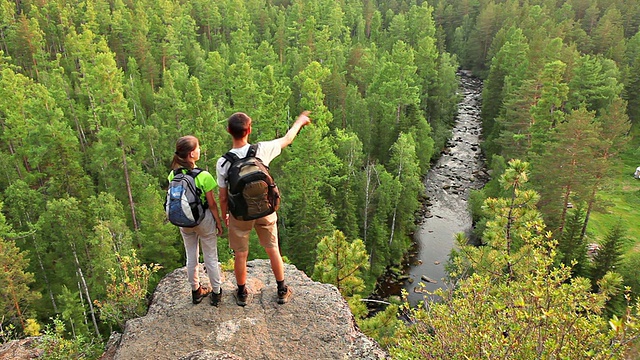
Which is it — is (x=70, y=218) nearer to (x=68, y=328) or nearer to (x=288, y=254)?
Result: (x=68, y=328)

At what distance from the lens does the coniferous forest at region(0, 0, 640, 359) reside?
822 centimetres

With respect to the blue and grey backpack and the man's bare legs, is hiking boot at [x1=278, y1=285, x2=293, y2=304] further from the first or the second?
the blue and grey backpack

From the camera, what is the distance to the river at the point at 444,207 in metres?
32.1

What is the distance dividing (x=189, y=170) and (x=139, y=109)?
135 ft

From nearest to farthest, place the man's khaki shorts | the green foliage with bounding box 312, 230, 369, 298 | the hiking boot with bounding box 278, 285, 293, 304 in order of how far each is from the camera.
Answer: the man's khaki shorts → the hiking boot with bounding box 278, 285, 293, 304 → the green foliage with bounding box 312, 230, 369, 298

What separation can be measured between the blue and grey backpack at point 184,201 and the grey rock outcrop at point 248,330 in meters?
1.69

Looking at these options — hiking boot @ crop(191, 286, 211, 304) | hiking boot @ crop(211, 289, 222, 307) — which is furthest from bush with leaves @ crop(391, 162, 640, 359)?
hiking boot @ crop(191, 286, 211, 304)

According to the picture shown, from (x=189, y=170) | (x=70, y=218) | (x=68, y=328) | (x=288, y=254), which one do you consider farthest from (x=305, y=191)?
(x=189, y=170)

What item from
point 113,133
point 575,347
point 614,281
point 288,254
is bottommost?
point 288,254

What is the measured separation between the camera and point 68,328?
26375 mm

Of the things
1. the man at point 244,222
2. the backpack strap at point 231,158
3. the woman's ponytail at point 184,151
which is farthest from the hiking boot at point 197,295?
the backpack strap at point 231,158

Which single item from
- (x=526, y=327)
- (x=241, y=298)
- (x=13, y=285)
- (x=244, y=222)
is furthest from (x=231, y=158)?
(x=13, y=285)

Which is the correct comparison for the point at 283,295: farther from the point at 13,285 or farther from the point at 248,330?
the point at 13,285

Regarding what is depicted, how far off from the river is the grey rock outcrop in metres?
19.1
